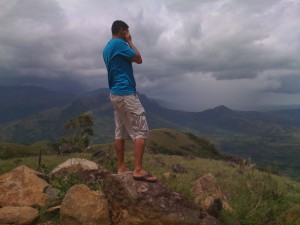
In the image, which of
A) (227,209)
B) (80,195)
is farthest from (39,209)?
(227,209)

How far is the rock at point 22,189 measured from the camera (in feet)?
33.6

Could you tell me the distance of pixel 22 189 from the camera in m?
10.6

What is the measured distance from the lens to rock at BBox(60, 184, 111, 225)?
8.92 meters

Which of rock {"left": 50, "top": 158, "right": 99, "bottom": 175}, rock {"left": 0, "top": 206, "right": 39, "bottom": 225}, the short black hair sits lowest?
rock {"left": 0, "top": 206, "right": 39, "bottom": 225}

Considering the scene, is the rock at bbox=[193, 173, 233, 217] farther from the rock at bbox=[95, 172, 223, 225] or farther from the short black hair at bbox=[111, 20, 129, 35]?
the short black hair at bbox=[111, 20, 129, 35]

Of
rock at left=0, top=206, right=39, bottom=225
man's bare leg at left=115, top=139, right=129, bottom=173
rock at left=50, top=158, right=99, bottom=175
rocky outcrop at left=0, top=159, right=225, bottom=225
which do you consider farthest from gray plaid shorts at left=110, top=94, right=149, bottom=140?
rock at left=50, top=158, right=99, bottom=175

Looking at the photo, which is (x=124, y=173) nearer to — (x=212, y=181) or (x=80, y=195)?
(x=80, y=195)

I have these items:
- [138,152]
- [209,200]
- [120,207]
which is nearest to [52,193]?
[120,207]

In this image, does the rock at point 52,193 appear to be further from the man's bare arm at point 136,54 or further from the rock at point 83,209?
the man's bare arm at point 136,54

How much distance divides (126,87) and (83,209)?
317cm

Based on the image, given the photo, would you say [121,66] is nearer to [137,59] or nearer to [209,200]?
[137,59]

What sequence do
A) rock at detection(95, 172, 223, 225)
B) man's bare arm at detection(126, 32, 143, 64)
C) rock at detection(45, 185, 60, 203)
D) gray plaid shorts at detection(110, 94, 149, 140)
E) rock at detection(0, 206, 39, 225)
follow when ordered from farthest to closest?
rock at detection(45, 185, 60, 203)
man's bare arm at detection(126, 32, 143, 64)
gray plaid shorts at detection(110, 94, 149, 140)
rock at detection(0, 206, 39, 225)
rock at detection(95, 172, 223, 225)

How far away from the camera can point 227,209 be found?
1034 cm

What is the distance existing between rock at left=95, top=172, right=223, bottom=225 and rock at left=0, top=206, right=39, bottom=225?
6.37 ft
